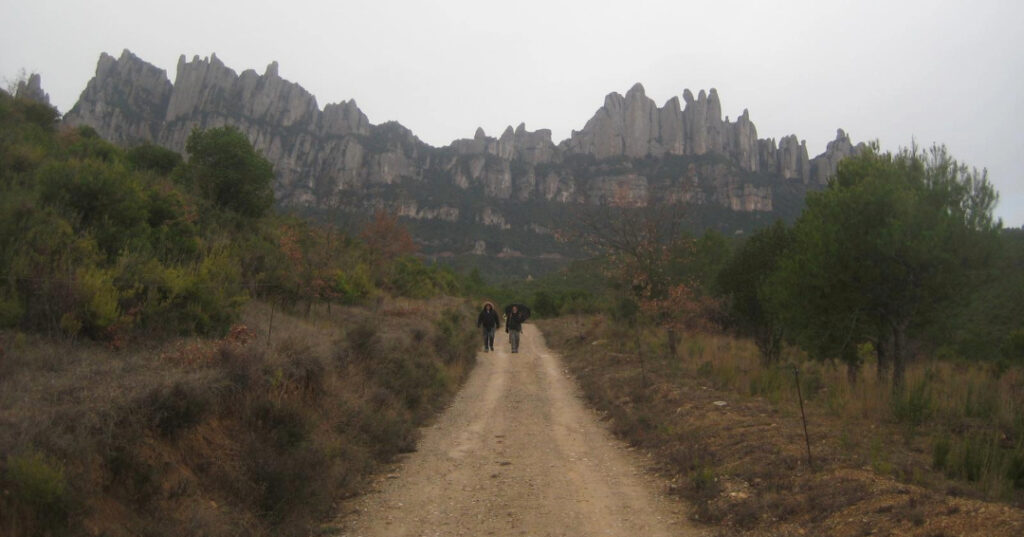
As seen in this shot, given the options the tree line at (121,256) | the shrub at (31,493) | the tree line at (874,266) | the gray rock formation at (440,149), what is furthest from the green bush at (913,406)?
the gray rock formation at (440,149)

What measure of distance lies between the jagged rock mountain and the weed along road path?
72.5m

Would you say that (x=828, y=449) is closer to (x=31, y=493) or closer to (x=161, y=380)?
(x=161, y=380)

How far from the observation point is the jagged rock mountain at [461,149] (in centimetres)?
9638

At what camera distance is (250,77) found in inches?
4936

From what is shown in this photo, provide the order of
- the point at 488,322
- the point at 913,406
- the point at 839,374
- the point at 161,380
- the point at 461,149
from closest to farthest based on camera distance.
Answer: the point at 161,380 → the point at 913,406 → the point at 839,374 → the point at 488,322 → the point at 461,149

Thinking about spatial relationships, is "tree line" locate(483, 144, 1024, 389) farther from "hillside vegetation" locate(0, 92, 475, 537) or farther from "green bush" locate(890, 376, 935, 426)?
"hillside vegetation" locate(0, 92, 475, 537)

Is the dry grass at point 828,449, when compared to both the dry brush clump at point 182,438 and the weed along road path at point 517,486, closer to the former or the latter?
the weed along road path at point 517,486

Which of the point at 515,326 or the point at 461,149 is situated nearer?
the point at 515,326

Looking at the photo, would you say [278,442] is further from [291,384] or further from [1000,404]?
[1000,404]

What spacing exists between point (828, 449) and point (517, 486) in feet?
12.8

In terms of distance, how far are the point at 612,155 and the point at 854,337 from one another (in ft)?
381

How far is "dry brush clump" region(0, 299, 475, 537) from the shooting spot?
4688mm

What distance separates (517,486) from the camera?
7941mm

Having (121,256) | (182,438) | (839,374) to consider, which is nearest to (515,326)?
(839,374)
